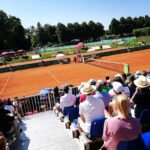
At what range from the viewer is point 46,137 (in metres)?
7.36

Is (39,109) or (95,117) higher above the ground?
(95,117)

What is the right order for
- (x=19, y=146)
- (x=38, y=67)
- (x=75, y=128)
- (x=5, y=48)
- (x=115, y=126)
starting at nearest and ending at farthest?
(x=115, y=126)
(x=75, y=128)
(x=19, y=146)
(x=38, y=67)
(x=5, y=48)

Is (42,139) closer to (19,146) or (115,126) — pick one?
(19,146)

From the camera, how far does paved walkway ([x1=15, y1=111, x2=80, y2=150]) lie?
6.47 metres

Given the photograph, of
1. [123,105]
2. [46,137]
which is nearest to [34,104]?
[46,137]

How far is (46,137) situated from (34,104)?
5.55 metres

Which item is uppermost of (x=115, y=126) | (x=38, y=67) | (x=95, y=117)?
(x=115, y=126)

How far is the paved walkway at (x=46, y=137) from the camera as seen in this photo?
647 cm

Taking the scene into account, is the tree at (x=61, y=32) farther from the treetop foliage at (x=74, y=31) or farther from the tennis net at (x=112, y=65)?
the tennis net at (x=112, y=65)

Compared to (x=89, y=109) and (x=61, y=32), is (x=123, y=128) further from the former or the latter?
(x=61, y=32)

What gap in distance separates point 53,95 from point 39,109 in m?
1.30

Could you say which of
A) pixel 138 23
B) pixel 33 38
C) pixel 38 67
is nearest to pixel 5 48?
pixel 33 38

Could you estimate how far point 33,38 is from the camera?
418ft

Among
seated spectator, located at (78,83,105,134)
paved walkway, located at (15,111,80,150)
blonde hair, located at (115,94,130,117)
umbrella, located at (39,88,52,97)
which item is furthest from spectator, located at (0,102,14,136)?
umbrella, located at (39,88,52,97)
